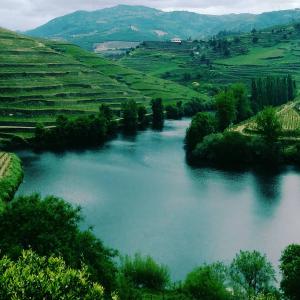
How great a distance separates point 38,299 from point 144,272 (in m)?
29.4

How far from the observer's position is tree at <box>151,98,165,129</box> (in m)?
162

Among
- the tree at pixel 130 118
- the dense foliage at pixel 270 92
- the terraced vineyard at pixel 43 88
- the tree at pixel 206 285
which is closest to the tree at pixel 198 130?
the tree at pixel 130 118

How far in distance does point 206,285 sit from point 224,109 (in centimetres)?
9117

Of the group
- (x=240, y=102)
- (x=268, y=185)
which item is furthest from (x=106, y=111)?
(x=268, y=185)

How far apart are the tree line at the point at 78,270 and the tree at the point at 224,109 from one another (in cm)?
8221

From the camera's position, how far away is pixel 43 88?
161 metres

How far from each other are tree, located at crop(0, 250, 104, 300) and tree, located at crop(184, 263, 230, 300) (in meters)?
22.7

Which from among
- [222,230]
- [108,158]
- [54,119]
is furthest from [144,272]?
[54,119]

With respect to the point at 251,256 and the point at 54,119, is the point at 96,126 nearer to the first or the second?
the point at 54,119

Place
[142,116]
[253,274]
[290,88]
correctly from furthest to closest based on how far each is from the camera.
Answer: [290,88] < [142,116] < [253,274]

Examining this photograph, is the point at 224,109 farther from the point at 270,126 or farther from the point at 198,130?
the point at 270,126

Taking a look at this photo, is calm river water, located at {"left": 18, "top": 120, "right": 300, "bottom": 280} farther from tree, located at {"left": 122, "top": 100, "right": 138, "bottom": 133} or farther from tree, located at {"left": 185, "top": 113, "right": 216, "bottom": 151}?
tree, located at {"left": 122, "top": 100, "right": 138, "bottom": 133}

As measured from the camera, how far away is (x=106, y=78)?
195 m

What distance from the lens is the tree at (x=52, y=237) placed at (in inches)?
1390
